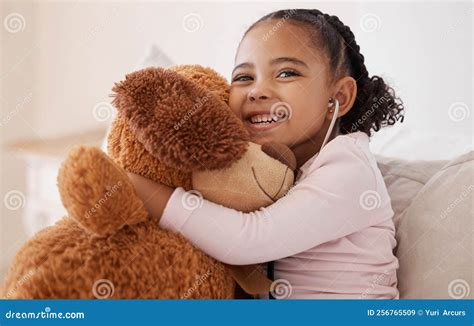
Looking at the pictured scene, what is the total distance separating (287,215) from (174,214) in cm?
15

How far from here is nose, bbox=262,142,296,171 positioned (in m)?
0.75

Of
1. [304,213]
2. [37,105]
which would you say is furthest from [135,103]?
[37,105]

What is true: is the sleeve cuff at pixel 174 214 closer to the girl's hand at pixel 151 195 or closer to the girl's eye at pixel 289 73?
the girl's hand at pixel 151 195

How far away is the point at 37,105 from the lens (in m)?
1.74

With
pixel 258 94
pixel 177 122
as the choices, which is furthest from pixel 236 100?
pixel 177 122

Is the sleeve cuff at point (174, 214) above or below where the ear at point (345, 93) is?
below

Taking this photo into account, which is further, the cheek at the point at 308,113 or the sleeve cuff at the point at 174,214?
the cheek at the point at 308,113

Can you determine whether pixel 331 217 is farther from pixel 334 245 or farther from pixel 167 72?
pixel 167 72

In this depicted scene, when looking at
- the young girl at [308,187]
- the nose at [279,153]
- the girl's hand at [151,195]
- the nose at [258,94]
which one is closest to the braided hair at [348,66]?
the young girl at [308,187]

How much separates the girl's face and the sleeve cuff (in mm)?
187

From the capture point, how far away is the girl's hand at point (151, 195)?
68 centimetres

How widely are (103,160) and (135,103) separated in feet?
0.32

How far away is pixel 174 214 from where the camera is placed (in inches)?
27.1

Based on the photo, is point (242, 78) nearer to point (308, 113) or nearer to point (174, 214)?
point (308, 113)
